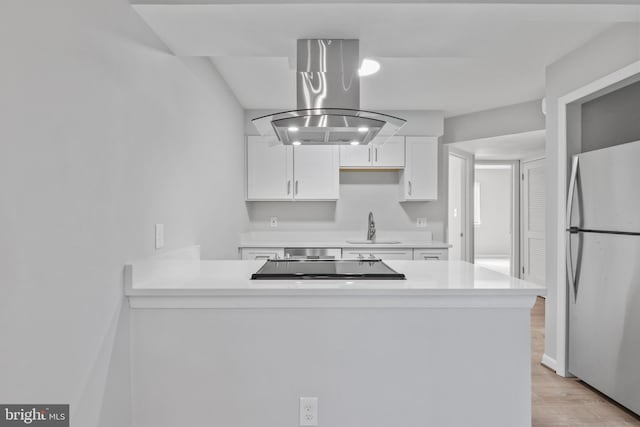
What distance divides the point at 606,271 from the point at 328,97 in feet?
7.07

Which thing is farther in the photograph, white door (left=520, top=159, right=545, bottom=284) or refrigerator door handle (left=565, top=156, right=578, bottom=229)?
white door (left=520, top=159, right=545, bottom=284)

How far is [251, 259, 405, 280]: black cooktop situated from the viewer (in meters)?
1.79

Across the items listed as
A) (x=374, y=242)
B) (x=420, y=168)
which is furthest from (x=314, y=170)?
(x=420, y=168)

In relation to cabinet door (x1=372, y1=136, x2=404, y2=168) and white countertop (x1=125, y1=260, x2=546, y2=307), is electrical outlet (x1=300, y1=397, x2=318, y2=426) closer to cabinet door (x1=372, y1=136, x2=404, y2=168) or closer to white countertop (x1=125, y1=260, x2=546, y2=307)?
white countertop (x1=125, y1=260, x2=546, y2=307)

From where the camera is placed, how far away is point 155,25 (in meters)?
1.75

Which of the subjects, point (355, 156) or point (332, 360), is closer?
point (332, 360)

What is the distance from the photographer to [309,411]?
1.60 m

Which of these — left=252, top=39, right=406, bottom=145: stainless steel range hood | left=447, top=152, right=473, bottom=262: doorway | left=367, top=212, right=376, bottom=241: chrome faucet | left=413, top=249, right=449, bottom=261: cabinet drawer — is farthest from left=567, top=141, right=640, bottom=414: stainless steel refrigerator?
left=447, top=152, right=473, bottom=262: doorway

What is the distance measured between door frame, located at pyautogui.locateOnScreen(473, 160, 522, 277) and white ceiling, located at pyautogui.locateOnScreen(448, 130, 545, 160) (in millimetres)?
117

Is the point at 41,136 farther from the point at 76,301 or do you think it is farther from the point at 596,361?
the point at 596,361

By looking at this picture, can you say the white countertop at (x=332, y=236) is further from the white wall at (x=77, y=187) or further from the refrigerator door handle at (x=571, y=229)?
the white wall at (x=77, y=187)

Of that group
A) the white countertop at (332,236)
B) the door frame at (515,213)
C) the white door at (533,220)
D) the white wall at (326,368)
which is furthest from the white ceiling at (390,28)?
the door frame at (515,213)

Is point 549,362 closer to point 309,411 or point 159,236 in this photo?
point 309,411

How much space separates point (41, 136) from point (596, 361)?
3292 millimetres
